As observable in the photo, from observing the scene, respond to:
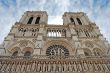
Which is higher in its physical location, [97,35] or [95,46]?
[97,35]

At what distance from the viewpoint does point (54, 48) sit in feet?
69.7

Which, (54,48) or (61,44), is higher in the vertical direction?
(61,44)

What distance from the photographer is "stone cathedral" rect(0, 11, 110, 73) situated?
15.5 metres

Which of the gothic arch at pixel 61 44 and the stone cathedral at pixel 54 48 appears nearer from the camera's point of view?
the stone cathedral at pixel 54 48

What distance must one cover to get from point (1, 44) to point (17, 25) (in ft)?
17.7

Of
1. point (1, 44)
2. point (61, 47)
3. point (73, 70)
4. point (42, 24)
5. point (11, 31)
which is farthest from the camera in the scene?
point (42, 24)

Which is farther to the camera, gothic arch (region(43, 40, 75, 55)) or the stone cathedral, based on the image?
gothic arch (region(43, 40, 75, 55))

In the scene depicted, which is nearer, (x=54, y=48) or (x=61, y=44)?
(x=54, y=48)

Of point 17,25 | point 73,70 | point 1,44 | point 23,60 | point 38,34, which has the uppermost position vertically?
point 17,25

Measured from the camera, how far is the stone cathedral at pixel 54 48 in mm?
15545

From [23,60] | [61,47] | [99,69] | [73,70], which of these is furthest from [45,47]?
[99,69]

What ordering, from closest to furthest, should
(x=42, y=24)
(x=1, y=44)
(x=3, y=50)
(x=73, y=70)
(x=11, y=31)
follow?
(x=73, y=70) → (x=3, y=50) → (x=1, y=44) → (x=11, y=31) → (x=42, y=24)

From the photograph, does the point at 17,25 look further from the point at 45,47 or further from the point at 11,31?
the point at 45,47

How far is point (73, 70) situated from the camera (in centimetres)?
A: 1527
